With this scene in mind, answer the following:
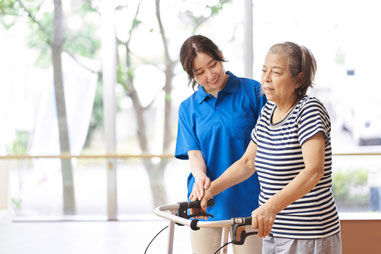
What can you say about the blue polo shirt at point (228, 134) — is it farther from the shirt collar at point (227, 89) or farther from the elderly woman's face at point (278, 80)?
the elderly woman's face at point (278, 80)

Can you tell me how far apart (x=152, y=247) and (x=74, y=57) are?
2.07 m

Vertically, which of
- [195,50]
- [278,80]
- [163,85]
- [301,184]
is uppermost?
[163,85]

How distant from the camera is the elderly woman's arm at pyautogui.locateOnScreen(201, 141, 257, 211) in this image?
1.80 meters

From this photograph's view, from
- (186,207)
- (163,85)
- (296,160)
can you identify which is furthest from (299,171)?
(163,85)

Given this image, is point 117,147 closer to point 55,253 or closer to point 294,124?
point 55,253

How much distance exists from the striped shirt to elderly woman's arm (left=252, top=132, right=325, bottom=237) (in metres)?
0.04

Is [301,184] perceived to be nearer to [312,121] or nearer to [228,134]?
[312,121]

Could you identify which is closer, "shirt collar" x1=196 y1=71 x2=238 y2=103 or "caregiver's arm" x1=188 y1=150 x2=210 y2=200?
"caregiver's arm" x1=188 y1=150 x2=210 y2=200

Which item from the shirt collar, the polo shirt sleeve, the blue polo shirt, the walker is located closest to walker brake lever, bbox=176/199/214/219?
the walker

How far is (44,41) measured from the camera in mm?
4910

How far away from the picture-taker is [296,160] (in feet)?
4.96

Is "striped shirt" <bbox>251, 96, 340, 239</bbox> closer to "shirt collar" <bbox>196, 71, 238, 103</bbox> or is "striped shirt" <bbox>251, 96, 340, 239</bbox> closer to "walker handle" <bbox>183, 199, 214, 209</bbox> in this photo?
"walker handle" <bbox>183, 199, 214, 209</bbox>

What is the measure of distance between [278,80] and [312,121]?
0.56 feet

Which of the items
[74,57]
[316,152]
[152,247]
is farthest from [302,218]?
[74,57]
